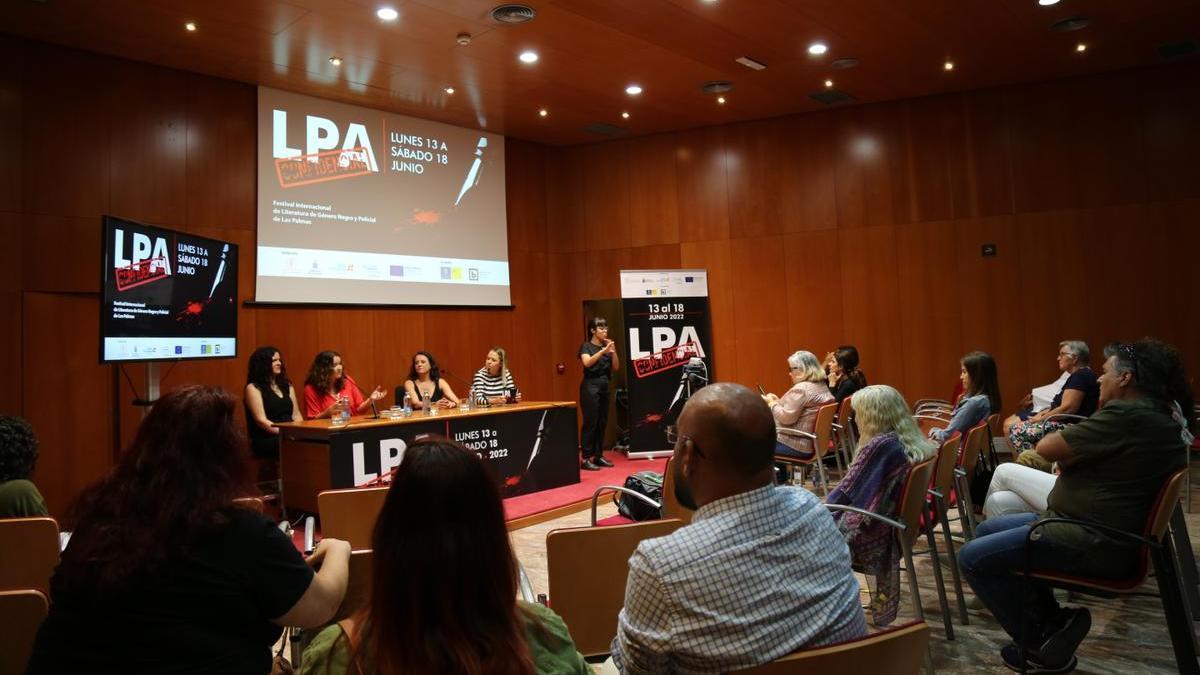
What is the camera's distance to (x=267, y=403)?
19.3 ft

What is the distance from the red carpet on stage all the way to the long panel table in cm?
13

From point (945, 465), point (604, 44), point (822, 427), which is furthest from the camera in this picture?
point (604, 44)

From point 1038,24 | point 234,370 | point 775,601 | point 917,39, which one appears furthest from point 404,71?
point 775,601

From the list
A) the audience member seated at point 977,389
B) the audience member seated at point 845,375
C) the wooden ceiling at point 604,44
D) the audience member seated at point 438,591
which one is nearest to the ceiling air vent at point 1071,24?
the wooden ceiling at point 604,44

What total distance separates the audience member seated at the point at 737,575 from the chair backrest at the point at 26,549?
1.88 metres

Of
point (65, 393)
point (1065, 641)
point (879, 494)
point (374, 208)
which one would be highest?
point (374, 208)

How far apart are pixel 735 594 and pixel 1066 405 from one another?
444cm

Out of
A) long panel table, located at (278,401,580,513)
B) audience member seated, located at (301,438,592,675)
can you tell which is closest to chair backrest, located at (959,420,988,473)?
long panel table, located at (278,401,580,513)

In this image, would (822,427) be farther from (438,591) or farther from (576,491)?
(438,591)

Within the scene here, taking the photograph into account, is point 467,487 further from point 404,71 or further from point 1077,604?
point 404,71

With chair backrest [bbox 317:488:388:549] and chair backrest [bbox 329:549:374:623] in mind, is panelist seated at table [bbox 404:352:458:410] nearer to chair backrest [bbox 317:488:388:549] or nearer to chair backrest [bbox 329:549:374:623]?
chair backrest [bbox 317:488:388:549]

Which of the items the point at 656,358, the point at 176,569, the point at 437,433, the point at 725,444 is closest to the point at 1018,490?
the point at 725,444

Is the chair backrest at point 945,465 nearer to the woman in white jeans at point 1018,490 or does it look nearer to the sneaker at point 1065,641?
the woman in white jeans at point 1018,490

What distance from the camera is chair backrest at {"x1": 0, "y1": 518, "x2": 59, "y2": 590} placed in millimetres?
2249
